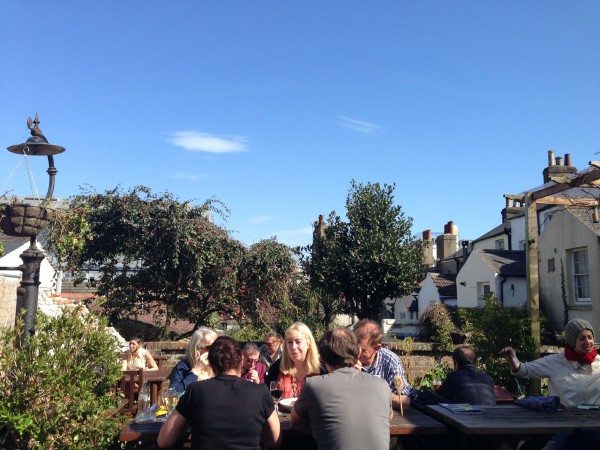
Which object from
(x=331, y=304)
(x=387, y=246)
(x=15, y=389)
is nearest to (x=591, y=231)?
(x=387, y=246)

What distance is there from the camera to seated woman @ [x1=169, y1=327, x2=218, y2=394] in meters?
4.97

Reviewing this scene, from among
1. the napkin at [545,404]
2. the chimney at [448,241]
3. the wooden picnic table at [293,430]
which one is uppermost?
the chimney at [448,241]

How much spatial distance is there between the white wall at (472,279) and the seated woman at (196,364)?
19920 millimetres

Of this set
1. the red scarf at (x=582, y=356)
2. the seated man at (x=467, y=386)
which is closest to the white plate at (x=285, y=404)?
the seated man at (x=467, y=386)

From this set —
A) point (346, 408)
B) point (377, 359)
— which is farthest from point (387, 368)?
point (346, 408)

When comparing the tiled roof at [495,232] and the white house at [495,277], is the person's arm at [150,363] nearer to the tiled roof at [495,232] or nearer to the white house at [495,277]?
the white house at [495,277]

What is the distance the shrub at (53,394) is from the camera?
14.4 ft

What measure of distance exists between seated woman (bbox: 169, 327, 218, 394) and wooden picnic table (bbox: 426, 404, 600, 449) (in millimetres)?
1979

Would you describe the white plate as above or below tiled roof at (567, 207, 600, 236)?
below

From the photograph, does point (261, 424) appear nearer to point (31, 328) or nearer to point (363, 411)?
point (363, 411)

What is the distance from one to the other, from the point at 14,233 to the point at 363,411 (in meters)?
4.62

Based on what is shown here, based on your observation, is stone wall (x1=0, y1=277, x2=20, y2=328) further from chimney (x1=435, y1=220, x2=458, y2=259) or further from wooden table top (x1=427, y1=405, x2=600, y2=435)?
chimney (x1=435, y1=220, x2=458, y2=259)

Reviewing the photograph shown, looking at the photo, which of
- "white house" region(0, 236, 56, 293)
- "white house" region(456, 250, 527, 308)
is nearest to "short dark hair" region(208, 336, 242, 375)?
"white house" region(0, 236, 56, 293)

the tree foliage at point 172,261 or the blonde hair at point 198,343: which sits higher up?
the tree foliage at point 172,261
